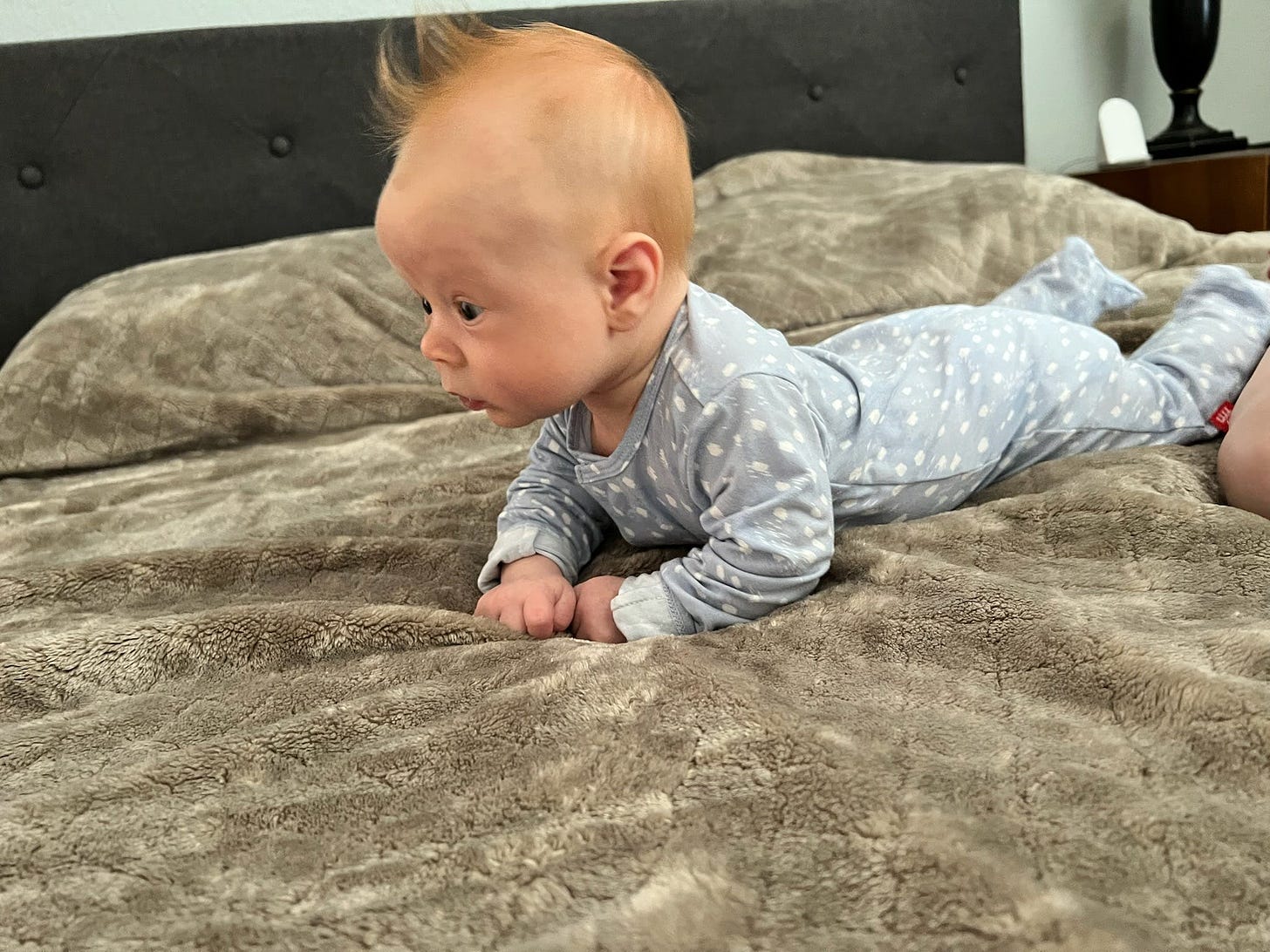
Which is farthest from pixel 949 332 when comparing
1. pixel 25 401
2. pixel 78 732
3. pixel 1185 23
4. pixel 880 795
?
pixel 1185 23

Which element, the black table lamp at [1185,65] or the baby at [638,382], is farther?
the black table lamp at [1185,65]

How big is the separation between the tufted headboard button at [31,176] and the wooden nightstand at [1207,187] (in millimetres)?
2463

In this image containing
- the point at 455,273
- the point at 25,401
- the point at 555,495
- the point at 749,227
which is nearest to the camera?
the point at 455,273

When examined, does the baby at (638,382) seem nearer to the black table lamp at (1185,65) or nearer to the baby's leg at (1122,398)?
the baby's leg at (1122,398)

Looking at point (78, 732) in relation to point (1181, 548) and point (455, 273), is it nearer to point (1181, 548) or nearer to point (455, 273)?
point (455, 273)

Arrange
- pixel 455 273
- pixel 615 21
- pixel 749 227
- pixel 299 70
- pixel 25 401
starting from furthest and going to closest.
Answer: pixel 615 21 < pixel 299 70 < pixel 749 227 < pixel 25 401 < pixel 455 273

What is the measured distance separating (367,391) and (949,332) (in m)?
0.91

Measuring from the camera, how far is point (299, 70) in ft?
6.80

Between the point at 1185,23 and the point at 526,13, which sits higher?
the point at 526,13

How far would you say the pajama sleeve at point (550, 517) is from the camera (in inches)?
36.6

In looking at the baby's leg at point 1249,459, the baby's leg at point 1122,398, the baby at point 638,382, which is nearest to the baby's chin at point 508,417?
the baby at point 638,382

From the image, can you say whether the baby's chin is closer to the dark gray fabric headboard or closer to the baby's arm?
the baby's arm

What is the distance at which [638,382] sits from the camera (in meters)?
0.90

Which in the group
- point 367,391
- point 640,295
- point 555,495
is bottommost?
point 367,391
